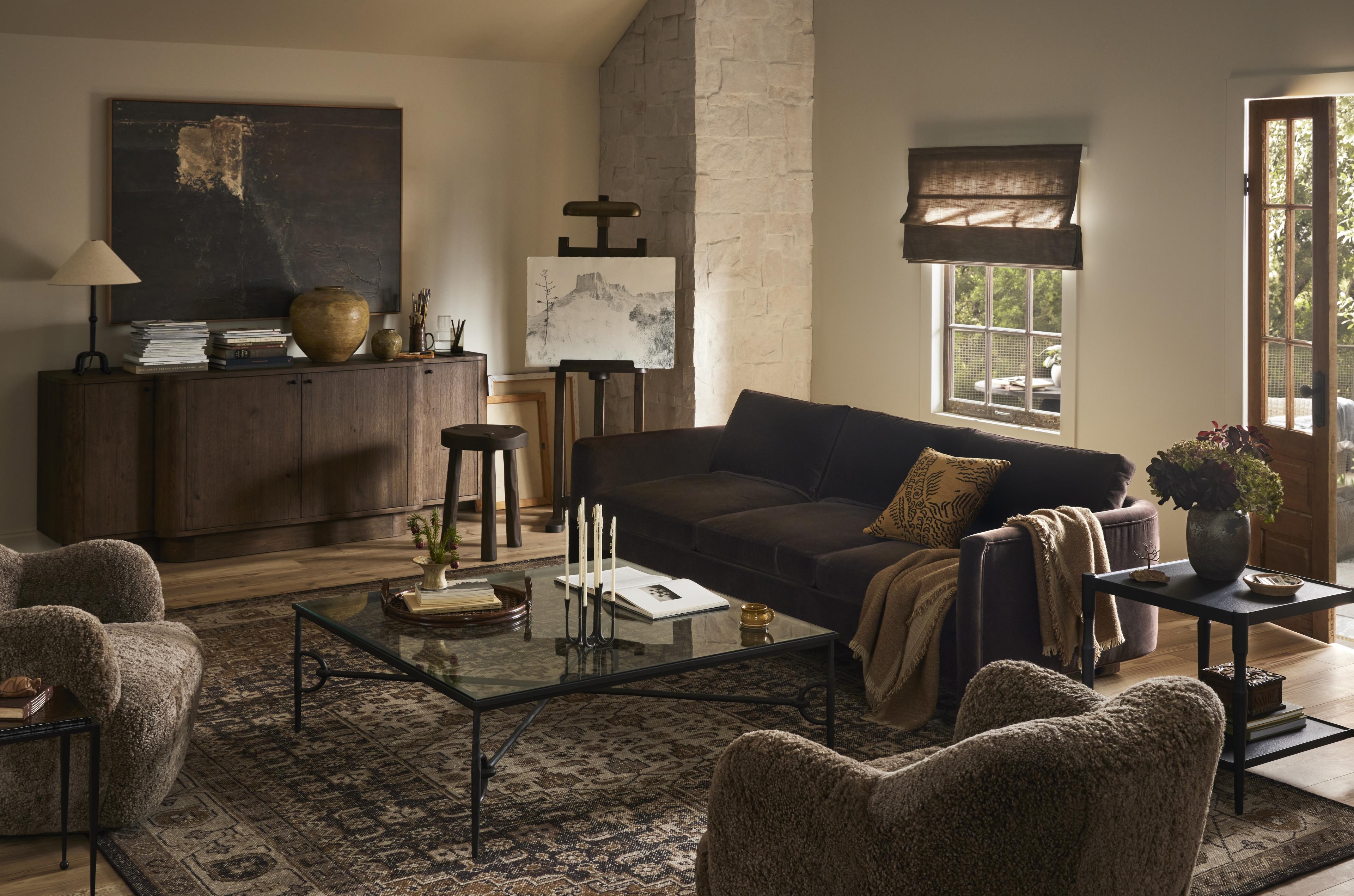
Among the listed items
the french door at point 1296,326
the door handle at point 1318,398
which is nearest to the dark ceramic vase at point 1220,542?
the french door at point 1296,326

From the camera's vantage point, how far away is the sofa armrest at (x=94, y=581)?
3.81m

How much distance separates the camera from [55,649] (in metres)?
3.14

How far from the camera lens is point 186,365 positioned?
6.34m

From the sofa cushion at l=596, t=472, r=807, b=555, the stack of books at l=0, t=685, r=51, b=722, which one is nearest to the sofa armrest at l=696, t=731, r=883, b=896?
the stack of books at l=0, t=685, r=51, b=722

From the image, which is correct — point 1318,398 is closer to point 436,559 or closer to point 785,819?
point 436,559

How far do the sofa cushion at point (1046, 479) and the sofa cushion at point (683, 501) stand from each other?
36.7 inches

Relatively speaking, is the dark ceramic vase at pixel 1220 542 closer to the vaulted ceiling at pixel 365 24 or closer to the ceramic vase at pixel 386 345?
the ceramic vase at pixel 386 345

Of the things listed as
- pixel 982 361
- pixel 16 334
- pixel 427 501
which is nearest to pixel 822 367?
pixel 982 361

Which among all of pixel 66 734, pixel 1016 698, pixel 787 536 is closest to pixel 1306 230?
pixel 787 536

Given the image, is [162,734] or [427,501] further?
[427,501]

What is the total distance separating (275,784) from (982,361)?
4.19 meters

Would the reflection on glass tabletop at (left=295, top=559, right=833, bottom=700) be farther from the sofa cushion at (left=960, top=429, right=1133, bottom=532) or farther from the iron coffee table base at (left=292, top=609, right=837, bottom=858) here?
the sofa cushion at (left=960, top=429, right=1133, bottom=532)

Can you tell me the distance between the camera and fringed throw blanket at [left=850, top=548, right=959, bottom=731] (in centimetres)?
420

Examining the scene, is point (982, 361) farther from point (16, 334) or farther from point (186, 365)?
point (16, 334)
